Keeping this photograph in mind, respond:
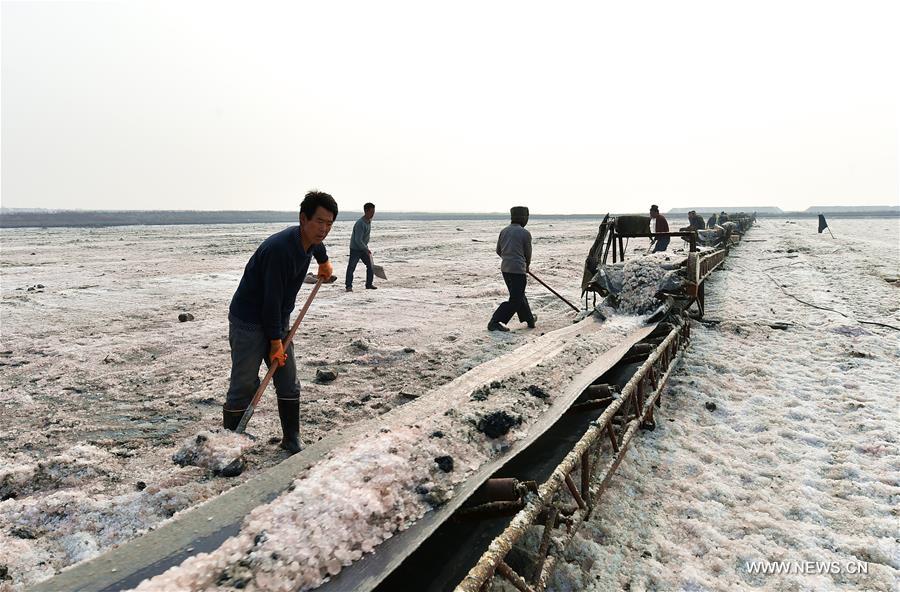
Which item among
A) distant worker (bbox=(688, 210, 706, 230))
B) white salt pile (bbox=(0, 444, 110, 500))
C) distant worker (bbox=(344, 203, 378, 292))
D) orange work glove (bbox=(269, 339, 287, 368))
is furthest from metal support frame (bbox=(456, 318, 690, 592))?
distant worker (bbox=(688, 210, 706, 230))

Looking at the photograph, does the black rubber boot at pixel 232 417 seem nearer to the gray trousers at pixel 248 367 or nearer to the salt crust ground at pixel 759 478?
the gray trousers at pixel 248 367

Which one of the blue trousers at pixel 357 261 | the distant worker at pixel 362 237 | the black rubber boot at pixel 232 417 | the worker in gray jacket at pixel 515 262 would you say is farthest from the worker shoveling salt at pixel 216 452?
the blue trousers at pixel 357 261

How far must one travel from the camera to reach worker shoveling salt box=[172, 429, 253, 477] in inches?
126

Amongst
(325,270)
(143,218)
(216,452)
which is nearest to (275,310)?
(325,270)

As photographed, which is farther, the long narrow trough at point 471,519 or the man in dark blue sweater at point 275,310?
the man in dark blue sweater at point 275,310

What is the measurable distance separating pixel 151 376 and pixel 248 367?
101 inches

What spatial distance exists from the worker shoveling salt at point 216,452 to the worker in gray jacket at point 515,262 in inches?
165

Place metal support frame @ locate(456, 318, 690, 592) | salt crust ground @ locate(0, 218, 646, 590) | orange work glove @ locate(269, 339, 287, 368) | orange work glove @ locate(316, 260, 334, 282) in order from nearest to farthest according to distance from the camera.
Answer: metal support frame @ locate(456, 318, 690, 592), salt crust ground @ locate(0, 218, 646, 590), orange work glove @ locate(269, 339, 287, 368), orange work glove @ locate(316, 260, 334, 282)

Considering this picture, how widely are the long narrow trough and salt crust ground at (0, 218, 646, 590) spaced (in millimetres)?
748

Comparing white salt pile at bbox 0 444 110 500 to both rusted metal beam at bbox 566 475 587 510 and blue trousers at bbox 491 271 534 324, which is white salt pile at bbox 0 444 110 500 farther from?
blue trousers at bbox 491 271 534 324

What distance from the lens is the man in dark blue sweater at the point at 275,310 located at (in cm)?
310

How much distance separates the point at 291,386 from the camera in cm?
345

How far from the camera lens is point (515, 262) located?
6.83 metres

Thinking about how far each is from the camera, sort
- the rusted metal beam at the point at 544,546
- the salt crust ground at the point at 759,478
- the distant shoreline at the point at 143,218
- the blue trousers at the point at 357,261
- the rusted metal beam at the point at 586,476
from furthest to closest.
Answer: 1. the distant shoreline at the point at 143,218
2. the blue trousers at the point at 357,261
3. the rusted metal beam at the point at 586,476
4. the salt crust ground at the point at 759,478
5. the rusted metal beam at the point at 544,546
